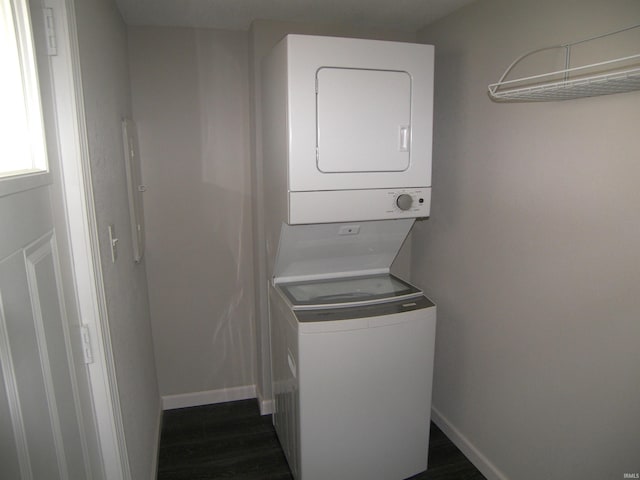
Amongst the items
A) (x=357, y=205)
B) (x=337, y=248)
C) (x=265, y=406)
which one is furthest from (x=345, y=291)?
(x=265, y=406)

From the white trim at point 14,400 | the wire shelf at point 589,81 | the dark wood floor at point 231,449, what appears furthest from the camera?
the dark wood floor at point 231,449

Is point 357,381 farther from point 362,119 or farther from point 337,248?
point 362,119

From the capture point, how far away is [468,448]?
7.29 ft

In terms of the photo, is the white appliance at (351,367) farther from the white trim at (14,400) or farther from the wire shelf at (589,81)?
the white trim at (14,400)

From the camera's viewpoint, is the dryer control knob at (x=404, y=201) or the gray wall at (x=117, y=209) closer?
the gray wall at (x=117, y=209)

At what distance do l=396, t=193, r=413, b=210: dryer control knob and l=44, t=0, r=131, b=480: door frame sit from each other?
3.99 feet

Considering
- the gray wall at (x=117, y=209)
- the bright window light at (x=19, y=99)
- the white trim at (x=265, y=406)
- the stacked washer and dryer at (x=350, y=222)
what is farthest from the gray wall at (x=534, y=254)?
the bright window light at (x=19, y=99)

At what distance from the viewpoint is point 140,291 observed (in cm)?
217

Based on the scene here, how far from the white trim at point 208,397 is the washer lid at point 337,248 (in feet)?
3.27

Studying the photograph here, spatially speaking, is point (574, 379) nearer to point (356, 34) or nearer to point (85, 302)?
point (85, 302)

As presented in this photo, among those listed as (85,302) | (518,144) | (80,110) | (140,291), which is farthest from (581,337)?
(140,291)

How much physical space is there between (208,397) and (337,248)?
1395 millimetres

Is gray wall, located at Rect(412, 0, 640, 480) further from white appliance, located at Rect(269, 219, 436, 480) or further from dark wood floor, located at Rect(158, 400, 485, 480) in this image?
white appliance, located at Rect(269, 219, 436, 480)

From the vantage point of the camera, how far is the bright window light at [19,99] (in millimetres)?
931
